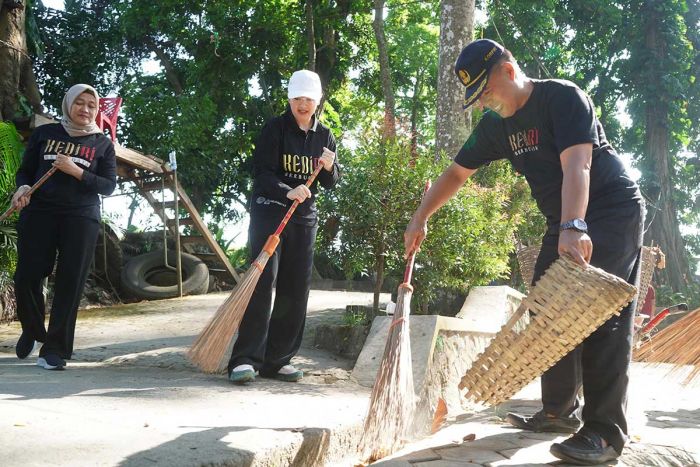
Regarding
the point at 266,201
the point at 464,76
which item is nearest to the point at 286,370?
the point at 266,201

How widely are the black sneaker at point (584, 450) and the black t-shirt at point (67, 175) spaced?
3528mm

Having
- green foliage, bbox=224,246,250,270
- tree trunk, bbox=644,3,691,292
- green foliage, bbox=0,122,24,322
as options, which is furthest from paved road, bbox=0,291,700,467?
tree trunk, bbox=644,3,691,292

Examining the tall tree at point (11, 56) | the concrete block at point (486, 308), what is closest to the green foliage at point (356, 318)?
the concrete block at point (486, 308)

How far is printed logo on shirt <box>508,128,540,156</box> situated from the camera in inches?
141

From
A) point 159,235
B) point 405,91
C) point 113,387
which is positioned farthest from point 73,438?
point 405,91

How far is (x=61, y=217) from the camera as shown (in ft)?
17.1

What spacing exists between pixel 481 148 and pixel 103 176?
2887mm

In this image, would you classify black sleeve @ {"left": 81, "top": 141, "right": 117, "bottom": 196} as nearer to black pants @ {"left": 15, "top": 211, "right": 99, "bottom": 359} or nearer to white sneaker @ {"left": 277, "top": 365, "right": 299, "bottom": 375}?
black pants @ {"left": 15, "top": 211, "right": 99, "bottom": 359}

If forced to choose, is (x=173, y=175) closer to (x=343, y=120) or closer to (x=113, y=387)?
(x=113, y=387)

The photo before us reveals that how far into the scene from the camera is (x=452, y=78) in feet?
26.8

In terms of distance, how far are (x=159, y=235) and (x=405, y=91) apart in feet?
41.8

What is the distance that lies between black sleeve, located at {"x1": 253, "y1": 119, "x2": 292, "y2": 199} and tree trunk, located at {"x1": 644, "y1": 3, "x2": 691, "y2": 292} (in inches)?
668

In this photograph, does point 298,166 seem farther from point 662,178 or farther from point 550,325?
point 662,178

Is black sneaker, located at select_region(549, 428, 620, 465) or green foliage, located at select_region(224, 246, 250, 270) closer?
black sneaker, located at select_region(549, 428, 620, 465)
